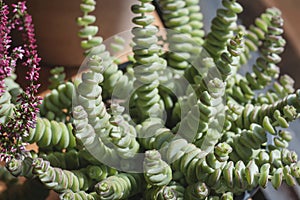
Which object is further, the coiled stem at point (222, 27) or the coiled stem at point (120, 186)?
the coiled stem at point (222, 27)

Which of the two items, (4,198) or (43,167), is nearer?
(43,167)

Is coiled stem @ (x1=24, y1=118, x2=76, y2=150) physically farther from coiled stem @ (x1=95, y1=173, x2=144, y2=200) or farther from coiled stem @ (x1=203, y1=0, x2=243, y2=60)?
coiled stem @ (x1=203, y1=0, x2=243, y2=60)

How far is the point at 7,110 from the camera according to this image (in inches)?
20.3

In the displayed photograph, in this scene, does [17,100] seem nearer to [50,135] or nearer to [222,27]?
[50,135]

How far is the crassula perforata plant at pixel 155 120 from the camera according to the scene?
0.50 meters

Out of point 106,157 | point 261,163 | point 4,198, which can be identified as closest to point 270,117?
point 261,163

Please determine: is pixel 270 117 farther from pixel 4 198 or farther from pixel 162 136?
pixel 4 198

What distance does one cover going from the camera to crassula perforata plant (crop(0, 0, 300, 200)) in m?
0.50

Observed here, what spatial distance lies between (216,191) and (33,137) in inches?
7.4

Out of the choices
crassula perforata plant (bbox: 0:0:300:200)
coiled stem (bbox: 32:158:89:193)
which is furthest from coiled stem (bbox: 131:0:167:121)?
coiled stem (bbox: 32:158:89:193)

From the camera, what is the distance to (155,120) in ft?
2.03

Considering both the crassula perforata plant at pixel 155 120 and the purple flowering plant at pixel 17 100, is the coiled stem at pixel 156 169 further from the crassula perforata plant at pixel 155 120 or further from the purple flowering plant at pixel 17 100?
the purple flowering plant at pixel 17 100

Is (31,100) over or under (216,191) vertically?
over

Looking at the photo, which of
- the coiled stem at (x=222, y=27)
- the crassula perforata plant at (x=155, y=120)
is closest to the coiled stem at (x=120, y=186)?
the crassula perforata plant at (x=155, y=120)
